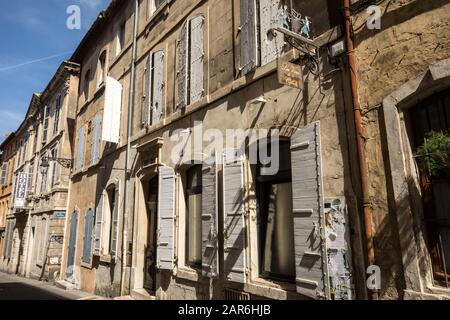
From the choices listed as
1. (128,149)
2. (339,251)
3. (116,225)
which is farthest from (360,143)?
(116,225)

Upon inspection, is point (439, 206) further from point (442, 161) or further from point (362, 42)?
point (362, 42)

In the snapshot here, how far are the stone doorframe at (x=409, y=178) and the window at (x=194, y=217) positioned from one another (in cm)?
399

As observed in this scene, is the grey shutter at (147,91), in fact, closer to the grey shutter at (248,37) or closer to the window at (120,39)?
the window at (120,39)

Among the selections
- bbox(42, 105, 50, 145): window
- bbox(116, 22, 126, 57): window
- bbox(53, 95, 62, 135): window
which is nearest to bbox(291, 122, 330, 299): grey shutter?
bbox(116, 22, 126, 57): window

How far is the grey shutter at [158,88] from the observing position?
28.7ft

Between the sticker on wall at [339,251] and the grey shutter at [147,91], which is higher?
the grey shutter at [147,91]

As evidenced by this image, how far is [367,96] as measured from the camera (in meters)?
4.16

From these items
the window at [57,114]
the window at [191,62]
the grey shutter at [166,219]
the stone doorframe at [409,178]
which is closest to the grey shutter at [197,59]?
the window at [191,62]

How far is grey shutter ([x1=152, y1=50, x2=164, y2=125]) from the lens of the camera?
876 centimetres

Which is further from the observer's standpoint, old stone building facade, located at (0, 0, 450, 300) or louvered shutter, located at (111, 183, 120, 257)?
louvered shutter, located at (111, 183, 120, 257)

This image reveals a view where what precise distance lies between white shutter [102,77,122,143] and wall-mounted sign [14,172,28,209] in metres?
12.3

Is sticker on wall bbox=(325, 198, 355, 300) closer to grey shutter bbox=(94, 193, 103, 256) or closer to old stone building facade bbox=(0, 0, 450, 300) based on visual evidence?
old stone building facade bbox=(0, 0, 450, 300)

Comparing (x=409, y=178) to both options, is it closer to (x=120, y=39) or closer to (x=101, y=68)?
(x=120, y=39)
